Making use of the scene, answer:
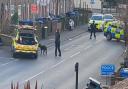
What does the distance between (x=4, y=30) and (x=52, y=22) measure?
21.4 feet

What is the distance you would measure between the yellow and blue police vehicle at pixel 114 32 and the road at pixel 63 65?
1.21 m

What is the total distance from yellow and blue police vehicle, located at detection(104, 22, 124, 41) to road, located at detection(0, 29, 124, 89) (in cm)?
121

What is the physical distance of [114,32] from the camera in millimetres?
46406

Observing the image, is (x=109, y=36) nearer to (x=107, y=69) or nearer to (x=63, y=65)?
(x=63, y=65)

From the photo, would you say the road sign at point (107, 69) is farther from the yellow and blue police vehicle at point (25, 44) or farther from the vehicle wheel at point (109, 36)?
the vehicle wheel at point (109, 36)

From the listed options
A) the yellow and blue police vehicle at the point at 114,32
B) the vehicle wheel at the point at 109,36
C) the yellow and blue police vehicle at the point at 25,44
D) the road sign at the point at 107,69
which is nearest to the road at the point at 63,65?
the yellow and blue police vehicle at the point at 25,44

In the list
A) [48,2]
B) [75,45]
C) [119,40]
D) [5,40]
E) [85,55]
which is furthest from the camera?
[48,2]

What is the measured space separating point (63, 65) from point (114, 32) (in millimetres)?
14999

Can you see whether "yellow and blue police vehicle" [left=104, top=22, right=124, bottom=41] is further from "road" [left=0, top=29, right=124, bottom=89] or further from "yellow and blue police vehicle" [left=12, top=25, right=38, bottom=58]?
"yellow and blue police vehicle" [left=12, top=25, right=38, bottom=58]

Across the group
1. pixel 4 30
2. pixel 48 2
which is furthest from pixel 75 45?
pixel 48 2

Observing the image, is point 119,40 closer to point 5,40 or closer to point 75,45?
point 75,45

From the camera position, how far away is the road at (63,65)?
2648 centimetres

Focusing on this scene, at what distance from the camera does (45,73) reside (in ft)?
94.4

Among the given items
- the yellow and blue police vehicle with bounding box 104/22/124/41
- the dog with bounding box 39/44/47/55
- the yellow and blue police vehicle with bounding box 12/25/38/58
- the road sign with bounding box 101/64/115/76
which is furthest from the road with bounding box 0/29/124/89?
the road sign with bounding box 101/64/115/76
